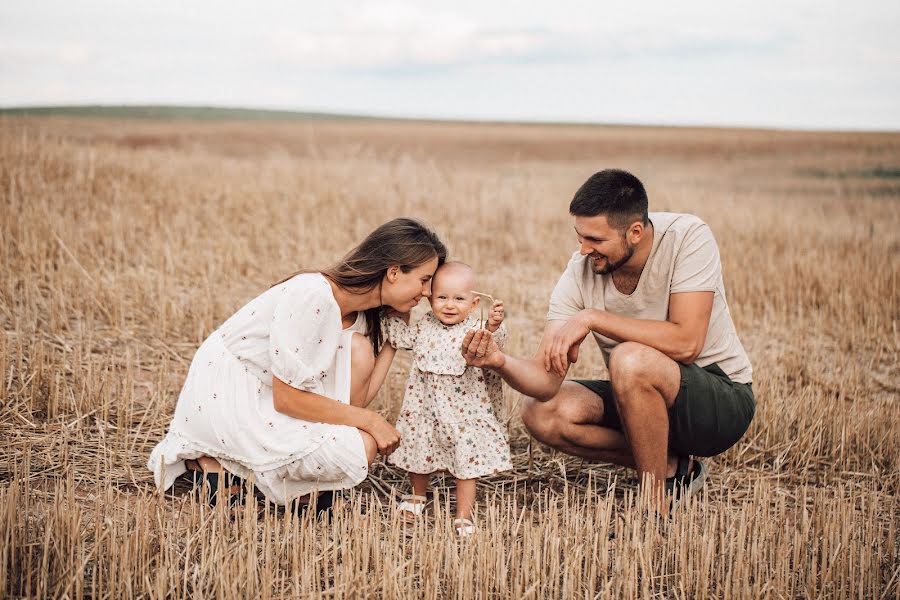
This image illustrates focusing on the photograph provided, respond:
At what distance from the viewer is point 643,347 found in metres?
4.23

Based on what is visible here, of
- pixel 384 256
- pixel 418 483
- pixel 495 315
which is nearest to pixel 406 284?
pixel 384 256

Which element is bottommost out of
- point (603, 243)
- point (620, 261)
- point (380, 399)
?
point (380, 399)

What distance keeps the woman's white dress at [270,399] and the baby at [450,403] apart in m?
0.36

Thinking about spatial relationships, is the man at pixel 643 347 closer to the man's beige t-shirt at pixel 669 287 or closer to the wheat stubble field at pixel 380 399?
the man's beige t-shirt at pixel 669 287

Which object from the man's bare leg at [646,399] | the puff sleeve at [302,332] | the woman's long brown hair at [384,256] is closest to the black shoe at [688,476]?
the man's bare leg at [646,399]

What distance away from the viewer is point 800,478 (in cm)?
495

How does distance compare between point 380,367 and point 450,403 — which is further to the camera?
point 380,367

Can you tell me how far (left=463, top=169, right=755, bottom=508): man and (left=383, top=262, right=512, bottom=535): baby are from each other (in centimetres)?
20

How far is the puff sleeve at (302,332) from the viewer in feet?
12.5

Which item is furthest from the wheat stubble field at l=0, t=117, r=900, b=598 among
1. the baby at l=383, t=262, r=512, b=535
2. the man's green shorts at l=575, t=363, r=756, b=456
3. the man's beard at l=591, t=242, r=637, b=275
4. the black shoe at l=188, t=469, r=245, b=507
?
the man's beard at l=591, t=242, r=637, b=275

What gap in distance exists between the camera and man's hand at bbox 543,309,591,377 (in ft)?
13.8

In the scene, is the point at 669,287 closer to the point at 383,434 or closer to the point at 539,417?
the point at 539,417

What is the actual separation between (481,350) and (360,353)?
77 centimetres

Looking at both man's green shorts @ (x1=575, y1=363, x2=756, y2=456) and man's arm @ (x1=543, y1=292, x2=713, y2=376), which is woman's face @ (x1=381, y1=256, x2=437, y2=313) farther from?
man's green shorts @ (x1=575, y1=363, x2=756, y2=456)
